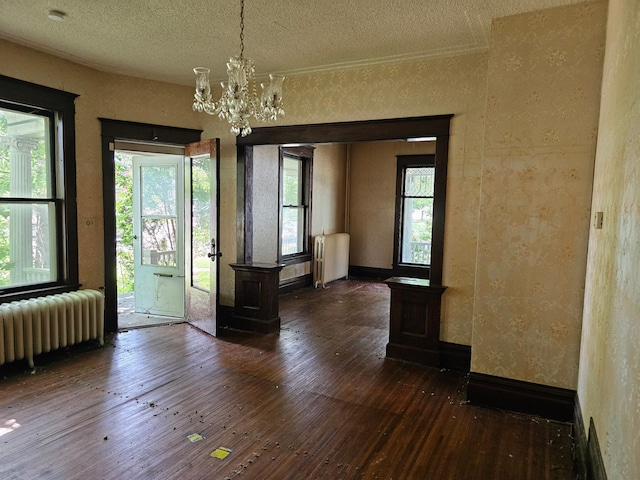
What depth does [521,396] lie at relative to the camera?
312 cm

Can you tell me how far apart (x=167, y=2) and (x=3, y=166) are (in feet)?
7.50

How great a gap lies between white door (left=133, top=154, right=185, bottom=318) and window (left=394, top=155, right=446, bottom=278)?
15.7 feet

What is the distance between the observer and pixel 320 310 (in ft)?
20.1

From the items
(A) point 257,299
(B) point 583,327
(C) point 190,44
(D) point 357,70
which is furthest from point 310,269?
(B) point 583,327

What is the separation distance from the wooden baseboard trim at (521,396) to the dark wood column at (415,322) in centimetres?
73

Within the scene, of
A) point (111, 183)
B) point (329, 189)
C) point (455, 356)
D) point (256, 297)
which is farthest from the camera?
point (329, 189)

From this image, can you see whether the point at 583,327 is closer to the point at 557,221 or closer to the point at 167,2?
the point at 557,221

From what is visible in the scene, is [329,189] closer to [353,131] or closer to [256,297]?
[256,297]

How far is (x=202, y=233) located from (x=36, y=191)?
1687 millimetres

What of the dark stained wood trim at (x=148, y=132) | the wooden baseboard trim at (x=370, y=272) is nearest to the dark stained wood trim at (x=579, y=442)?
the dark stained wood trim at (x=148, y=132)

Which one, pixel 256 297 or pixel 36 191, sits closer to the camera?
pixel 36 191

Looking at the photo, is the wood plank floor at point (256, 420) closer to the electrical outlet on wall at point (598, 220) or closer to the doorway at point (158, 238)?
the doorway at point (158, 238)

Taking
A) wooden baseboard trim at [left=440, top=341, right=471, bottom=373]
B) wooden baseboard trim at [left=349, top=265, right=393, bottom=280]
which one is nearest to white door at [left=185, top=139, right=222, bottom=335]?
wooden baseboard trim at [left=440, top=341, right=471, bottom=373]

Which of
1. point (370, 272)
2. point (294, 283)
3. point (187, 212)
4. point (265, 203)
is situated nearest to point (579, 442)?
point (187, 212)
